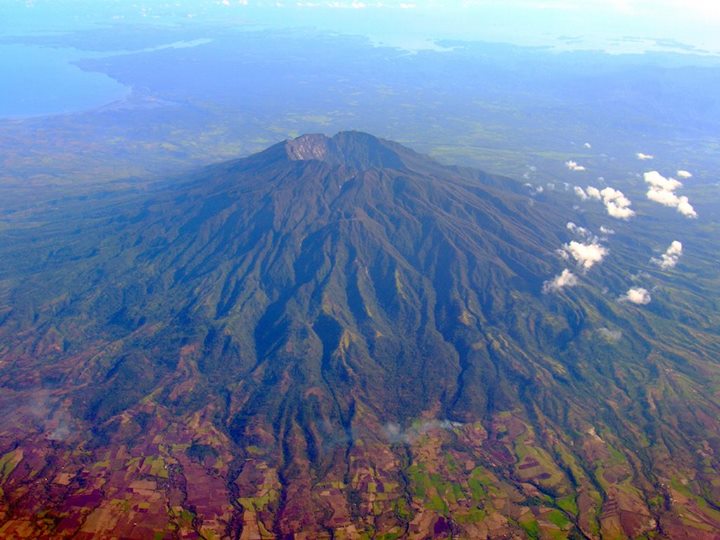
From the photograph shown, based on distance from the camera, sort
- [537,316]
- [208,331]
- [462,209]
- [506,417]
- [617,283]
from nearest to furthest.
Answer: [506,417] < [208,331] < [537,316] < [617,283] < [462,209]

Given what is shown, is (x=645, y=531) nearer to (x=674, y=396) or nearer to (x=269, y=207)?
(x=674, y=396)

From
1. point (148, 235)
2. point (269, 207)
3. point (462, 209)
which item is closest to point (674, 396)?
point (462, 209)

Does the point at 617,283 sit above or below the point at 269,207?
below

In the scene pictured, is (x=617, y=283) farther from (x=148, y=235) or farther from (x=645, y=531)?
(x=148, y=235)

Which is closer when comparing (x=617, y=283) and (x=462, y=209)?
(x=617, y=283)

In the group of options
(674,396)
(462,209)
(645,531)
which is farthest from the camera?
(462,209)

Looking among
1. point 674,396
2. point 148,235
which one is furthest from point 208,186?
point 674,396
